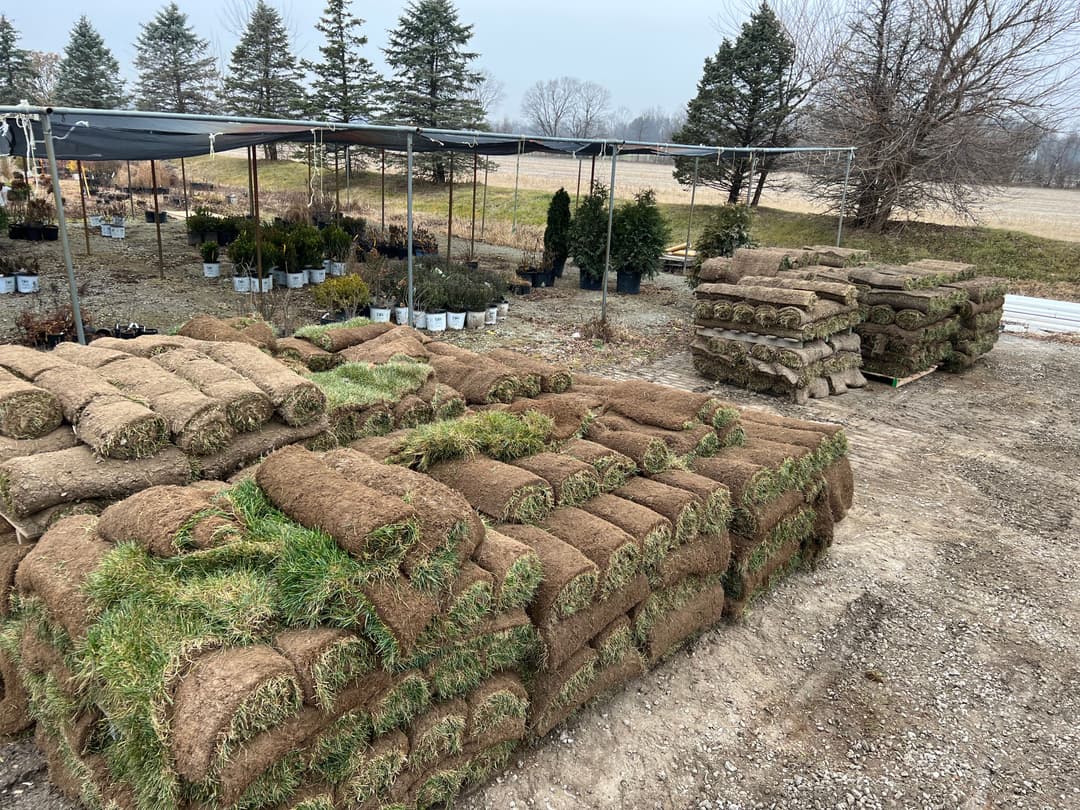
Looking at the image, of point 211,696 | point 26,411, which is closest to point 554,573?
point 211,696

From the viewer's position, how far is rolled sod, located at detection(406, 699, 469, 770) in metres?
2.87

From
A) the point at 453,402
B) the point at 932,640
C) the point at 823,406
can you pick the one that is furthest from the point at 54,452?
the point at 823,406

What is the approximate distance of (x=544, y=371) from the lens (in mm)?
5418

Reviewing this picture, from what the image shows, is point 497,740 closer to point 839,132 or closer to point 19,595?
point 19,595

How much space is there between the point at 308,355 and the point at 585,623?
3201 mm

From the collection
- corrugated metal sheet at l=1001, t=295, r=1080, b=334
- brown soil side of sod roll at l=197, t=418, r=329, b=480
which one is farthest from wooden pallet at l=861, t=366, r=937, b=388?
brown soil side of sod roll at l=197, t=418, r=329, b=480

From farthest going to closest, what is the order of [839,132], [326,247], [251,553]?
[839,132] → [326,247] → [251,553]

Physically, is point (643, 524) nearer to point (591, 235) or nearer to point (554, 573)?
point (554, 573)

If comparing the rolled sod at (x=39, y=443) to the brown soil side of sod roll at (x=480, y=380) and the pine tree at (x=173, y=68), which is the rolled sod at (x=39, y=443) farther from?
the pine tree at (x=173, y=68)

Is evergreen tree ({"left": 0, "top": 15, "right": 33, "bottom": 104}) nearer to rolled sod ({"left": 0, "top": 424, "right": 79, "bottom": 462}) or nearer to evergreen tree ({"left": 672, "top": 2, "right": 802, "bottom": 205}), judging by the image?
evergreen tree ({"left": 672, "top": 2, "right": 802, "bottom": 205})

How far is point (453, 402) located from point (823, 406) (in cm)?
616

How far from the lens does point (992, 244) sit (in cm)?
2016

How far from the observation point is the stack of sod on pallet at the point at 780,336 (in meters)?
9.05

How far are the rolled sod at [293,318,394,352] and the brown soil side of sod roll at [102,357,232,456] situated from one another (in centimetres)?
164
